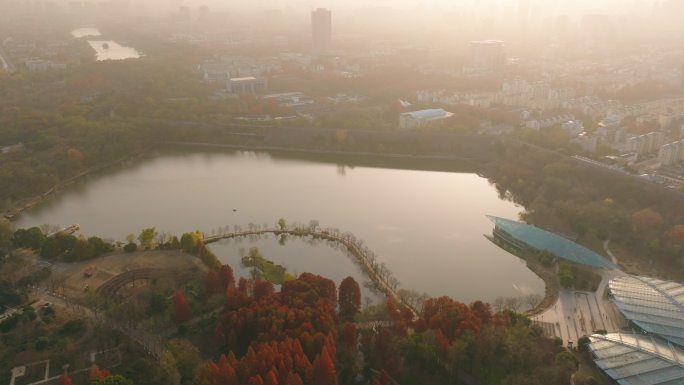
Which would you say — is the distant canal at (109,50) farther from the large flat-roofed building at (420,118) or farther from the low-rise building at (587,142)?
the low-rise building at (587,142)

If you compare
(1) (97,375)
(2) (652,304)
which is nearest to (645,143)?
(2) (652,304)

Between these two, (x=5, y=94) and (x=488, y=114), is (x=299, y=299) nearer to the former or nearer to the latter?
(x=488, y=114)

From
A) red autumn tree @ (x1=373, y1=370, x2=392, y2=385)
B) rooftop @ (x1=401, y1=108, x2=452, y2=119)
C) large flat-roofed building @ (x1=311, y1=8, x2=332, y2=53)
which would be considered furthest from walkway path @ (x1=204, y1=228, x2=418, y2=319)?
large flat-roofed building @ (x1=311, y1=8, x2=332, y2=53)

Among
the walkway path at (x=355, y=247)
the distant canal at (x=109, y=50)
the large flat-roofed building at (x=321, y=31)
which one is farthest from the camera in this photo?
the large flat-roofed building at (x=321, y=31)

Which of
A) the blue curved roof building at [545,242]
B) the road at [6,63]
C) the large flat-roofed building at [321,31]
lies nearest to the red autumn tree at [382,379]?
the blue curved roof building at [545,242]

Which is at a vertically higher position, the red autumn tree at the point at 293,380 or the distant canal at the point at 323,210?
the red autumn tree at the point at 293,380

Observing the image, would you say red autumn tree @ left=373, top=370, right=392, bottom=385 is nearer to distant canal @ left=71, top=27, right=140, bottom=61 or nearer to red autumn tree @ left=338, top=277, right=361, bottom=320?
red autumn tree @ left=338, top=277, right=361, bottom=320
